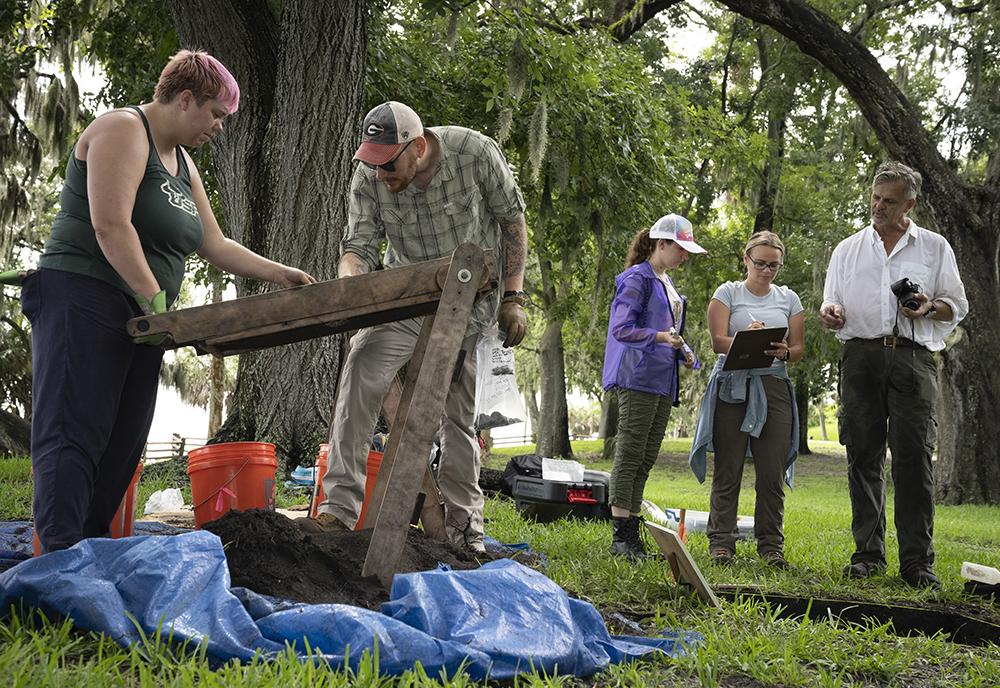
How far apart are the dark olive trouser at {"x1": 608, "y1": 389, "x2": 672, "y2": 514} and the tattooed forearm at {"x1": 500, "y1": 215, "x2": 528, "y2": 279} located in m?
1.09

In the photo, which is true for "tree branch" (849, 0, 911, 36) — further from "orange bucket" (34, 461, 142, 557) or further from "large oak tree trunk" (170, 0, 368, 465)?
"orange bucket" (34, 461, 142, 557)

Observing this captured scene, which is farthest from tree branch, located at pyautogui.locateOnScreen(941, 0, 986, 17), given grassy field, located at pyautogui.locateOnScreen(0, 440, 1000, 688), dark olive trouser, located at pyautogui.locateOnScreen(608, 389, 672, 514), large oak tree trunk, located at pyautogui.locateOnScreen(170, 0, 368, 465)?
dark olive trouser, located at pyautogui.locateOnScreen(608, 389, 672, 514)

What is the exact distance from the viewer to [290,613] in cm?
269

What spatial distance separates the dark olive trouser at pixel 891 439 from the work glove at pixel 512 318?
195 cm

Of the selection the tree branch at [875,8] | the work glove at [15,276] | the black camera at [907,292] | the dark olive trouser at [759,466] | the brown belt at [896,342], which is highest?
the tree branch at [875,8]

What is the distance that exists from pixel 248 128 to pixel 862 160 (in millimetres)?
12998

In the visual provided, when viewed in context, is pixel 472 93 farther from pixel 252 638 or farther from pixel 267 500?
pixel 252 638

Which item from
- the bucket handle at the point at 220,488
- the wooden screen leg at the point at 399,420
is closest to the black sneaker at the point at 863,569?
the wooden screen leg at the point at 399,420

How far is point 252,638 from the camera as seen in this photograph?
102 inches

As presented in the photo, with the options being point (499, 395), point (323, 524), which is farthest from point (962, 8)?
point (323, 524)

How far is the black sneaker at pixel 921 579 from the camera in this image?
15.5ft

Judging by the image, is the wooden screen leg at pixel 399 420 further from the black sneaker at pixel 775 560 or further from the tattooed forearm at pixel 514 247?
the black sneaker at pixel 775 560

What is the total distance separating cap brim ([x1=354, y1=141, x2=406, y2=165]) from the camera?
13.2ft

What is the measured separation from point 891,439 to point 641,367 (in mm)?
1381
